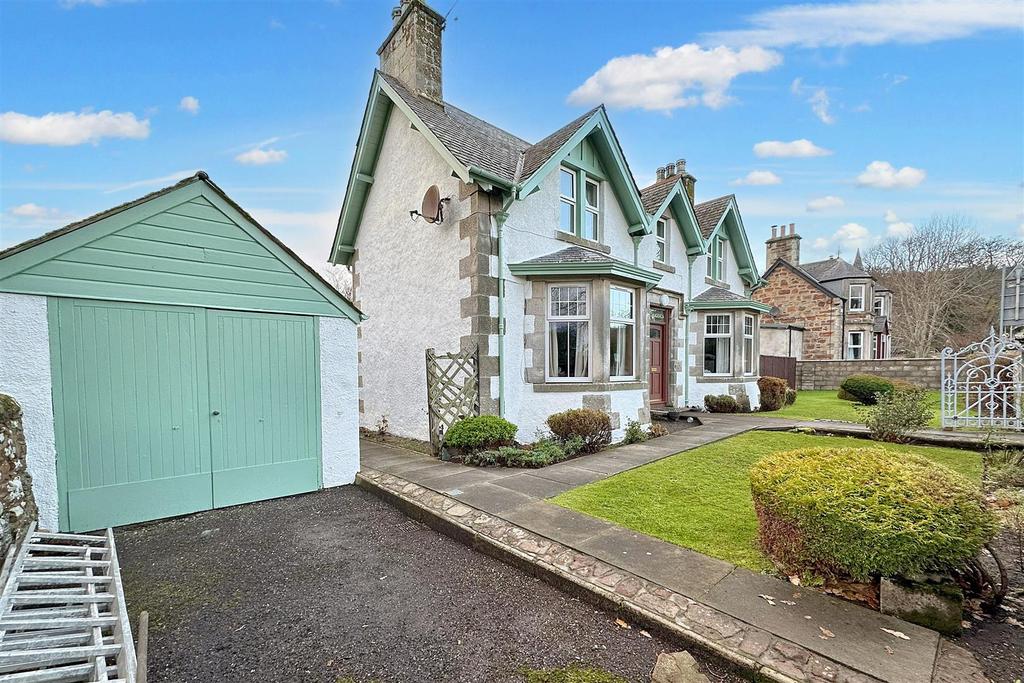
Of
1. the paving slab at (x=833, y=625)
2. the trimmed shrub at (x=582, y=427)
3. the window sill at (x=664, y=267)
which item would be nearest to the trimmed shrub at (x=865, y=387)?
the window sill at (x=664, y=267)

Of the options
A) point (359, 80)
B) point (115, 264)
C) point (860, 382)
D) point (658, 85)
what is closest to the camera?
point (115, 264)

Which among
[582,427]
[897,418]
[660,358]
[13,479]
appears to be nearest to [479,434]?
[582,427]

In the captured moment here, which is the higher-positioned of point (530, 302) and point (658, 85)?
point (658, 85)

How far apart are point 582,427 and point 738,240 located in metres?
11.8

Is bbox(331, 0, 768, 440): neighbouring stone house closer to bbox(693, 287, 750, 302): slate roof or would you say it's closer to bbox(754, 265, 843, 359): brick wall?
bbox(693, 287, 750, 302): slate roof

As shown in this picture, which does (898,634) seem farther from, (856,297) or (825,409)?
(856,297)

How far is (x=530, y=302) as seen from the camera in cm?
905

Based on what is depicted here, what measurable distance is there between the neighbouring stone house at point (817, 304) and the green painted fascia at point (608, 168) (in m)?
15.0

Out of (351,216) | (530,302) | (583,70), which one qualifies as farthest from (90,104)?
(583,70)

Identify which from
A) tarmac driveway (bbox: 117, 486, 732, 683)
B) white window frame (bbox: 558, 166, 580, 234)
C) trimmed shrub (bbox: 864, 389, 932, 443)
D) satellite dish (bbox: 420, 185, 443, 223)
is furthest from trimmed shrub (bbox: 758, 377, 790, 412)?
tarmac driveway (bbox: 117, 486, 732, 683)

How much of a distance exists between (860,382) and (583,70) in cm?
1532

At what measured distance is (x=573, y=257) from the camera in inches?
363

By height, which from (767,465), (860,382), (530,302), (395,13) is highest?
(395,13)

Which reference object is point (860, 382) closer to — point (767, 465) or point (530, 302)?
point (530, 302)
